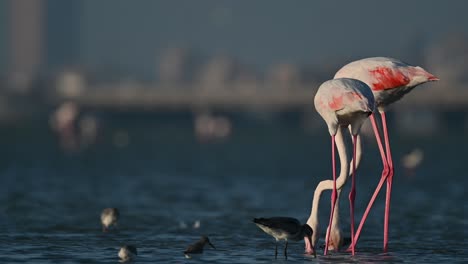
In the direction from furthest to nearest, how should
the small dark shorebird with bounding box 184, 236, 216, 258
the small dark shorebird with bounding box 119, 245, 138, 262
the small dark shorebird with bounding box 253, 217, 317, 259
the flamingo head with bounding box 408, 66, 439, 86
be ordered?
the flamingo head with bounding box 408, 66, 439, 86, the small dark shorebird with bounding box 184, 236, 216, 258, the small dark shorebird with bounding box 119, 245, 138, 262, the small dark shorebird with bounding box 253, 217, 317, 259

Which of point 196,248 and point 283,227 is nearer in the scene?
point 283,227

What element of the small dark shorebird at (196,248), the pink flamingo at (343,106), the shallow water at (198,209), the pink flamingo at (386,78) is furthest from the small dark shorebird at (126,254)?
the pink flamingo at (386,78)

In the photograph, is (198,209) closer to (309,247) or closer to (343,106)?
(309,247)

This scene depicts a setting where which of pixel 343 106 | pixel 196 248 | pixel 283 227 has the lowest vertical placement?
pixel 196 248

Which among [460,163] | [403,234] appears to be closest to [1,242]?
[403,234]

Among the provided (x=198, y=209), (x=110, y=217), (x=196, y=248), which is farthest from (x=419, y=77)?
(x=198, y=209)

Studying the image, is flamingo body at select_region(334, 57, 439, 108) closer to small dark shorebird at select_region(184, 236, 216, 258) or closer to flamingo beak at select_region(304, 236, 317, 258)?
flamingo beak at select_region(304, 236, 317, 258)

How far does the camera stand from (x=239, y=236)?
58.4ft

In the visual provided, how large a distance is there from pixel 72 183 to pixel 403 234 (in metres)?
15.5

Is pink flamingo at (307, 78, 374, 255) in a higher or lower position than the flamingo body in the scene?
lower

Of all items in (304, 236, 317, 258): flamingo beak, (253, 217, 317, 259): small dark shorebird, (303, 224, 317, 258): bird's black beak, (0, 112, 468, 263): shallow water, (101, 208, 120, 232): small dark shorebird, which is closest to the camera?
(253, 217, 317, 259): small dark shorebird

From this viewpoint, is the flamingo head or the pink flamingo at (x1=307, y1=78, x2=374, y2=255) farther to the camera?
the flamingo head

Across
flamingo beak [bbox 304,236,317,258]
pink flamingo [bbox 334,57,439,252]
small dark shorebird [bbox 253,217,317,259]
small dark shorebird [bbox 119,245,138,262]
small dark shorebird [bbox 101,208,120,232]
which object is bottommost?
small dark shorebird [bbox 119,245,138,262]

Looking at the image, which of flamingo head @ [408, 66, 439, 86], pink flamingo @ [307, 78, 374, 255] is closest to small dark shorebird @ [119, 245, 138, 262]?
pink flamingo @ [307, 78, 374, 255]
